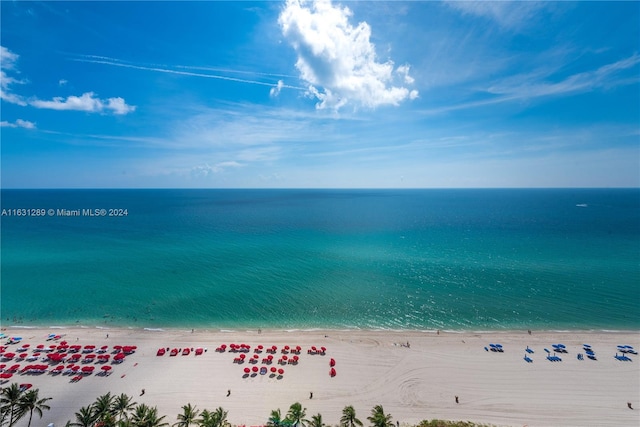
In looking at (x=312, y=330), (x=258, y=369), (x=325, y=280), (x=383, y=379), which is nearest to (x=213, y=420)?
(x=258, y=369)

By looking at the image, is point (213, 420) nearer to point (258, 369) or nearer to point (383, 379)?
point (258, 369)

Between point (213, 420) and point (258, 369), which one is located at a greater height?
point (213, 420)

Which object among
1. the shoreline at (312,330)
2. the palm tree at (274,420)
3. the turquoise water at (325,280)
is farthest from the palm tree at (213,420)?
the turquoise water at (325,280)

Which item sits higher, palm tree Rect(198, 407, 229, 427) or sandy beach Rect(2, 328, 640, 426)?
palm tree Rect(198, 407, 229, 427)

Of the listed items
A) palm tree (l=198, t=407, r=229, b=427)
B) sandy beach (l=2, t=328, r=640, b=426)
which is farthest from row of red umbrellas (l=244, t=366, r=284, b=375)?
palm tree (l=198, t=407, r=229, b=427)

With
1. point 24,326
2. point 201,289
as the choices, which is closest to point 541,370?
point 201,289

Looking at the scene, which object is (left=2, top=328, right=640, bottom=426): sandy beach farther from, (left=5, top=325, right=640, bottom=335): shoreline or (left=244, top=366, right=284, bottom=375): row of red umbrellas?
(left=5, top=325, right=640, bottom=335): shoreline

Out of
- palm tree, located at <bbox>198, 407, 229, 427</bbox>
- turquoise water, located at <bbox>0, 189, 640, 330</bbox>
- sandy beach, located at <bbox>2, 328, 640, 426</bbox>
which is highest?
turquoise water, located at <bbox>0, 189, 640, 330</bbox>

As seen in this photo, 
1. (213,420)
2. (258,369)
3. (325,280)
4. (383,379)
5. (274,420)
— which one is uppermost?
(325,280)

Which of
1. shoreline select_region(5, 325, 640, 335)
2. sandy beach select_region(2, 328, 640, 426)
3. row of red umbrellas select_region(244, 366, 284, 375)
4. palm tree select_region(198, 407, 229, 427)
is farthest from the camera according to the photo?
shoreline select_region(5, 325, 640, 335)
